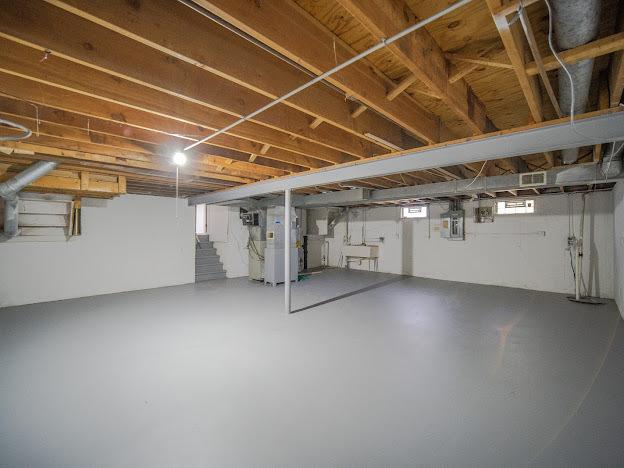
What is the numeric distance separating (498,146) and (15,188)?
223 inches

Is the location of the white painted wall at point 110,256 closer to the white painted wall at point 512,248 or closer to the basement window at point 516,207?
the white painted wall at point 512,248

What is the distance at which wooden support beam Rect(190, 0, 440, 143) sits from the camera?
3.94ft

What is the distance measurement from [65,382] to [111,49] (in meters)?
2.51

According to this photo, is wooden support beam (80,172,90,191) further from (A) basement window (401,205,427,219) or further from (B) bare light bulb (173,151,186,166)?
(A) basement window (401,205,427,219)

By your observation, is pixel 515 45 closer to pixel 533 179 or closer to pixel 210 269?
pixel 533 179

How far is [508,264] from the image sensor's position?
6391 millimetres

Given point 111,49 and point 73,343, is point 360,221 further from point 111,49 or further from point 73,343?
point 111,49

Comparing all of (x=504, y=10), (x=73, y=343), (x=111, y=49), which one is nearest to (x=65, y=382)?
(x=73, y=343)

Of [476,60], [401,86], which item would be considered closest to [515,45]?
[476,60]

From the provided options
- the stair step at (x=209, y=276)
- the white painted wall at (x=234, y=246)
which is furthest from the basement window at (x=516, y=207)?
Result: the stair step at (x=209, y=276)

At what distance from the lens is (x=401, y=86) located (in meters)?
1.83

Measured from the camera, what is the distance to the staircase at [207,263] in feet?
Result: 23.3

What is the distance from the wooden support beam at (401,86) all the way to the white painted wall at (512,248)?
19.5 ft

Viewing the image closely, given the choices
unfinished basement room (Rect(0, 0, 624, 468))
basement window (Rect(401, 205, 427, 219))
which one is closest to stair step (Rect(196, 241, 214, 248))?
unfinished basement room (Rect(0, 0, 624, 468))
